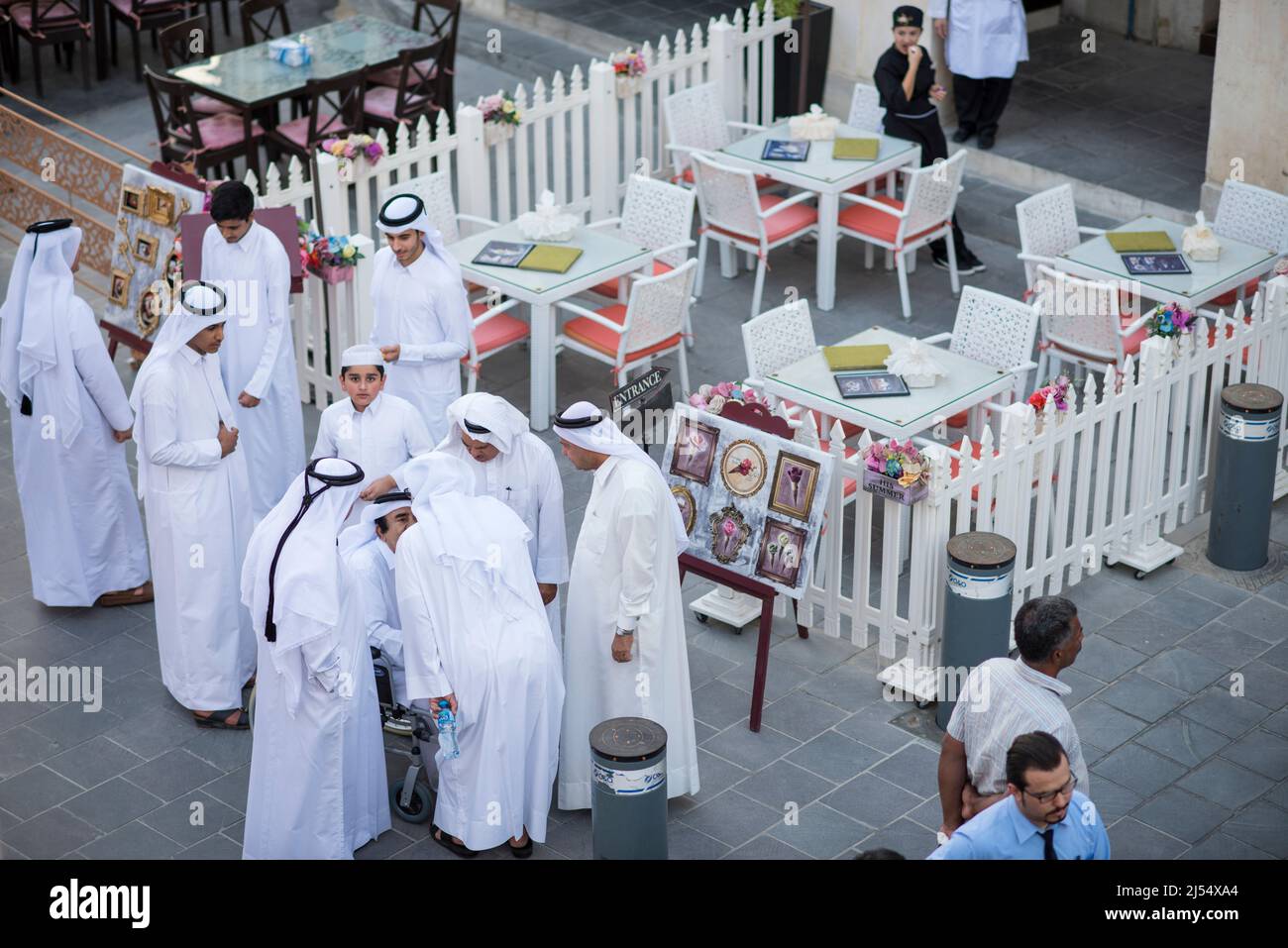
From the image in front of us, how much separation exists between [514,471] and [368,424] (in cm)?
87

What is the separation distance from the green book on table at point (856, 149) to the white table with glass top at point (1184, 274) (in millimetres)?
1731

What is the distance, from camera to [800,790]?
7.49 metres

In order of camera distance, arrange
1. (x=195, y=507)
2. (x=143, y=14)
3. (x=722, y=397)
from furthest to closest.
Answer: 1. (x=143, y=14)
2. (x=722, y=397)
3. (x=195, y=507)

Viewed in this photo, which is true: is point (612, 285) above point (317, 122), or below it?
below

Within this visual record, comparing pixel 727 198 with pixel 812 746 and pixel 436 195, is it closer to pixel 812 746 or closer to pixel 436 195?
pixel 436 195

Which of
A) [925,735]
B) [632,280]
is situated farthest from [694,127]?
[925,735]

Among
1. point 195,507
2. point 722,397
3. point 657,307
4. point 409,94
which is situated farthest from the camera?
point 409,94

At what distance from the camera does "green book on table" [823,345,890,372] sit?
30.9 ft

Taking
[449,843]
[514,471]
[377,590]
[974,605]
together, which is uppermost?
[514,471]

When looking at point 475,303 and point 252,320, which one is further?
point 475,303

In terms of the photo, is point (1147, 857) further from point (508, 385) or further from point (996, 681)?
point (508, 385)

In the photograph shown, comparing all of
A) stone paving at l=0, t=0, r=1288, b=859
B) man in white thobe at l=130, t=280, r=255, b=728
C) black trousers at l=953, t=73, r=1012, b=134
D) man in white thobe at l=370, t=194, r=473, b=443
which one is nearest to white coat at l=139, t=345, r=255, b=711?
man in white thobe at l=130, t=280, r=255, b=728

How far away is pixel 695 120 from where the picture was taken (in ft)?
41.0

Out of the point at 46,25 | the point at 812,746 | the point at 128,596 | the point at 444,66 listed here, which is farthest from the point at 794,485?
the point at 46,25
